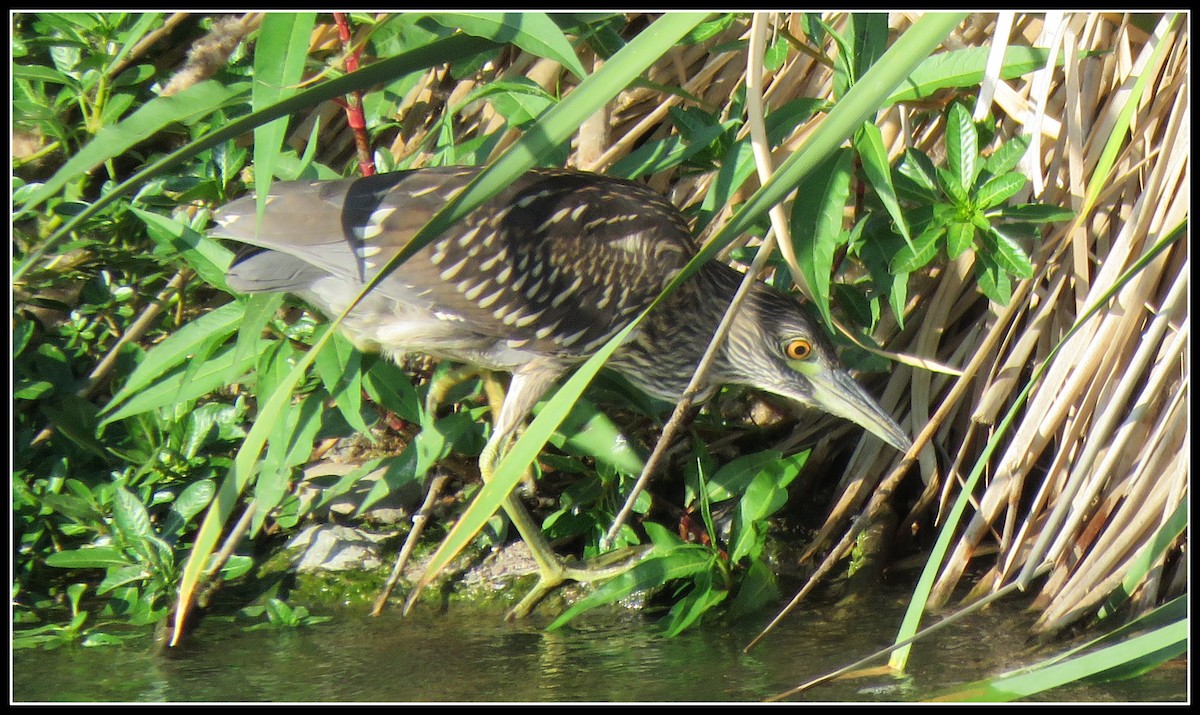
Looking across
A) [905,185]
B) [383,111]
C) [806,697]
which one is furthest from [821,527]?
[383,111]

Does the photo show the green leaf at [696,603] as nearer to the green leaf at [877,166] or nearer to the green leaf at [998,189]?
the green leaf at [877,166]

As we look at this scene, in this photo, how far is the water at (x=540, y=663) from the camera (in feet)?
8.92

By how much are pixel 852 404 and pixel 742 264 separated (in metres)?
0.82

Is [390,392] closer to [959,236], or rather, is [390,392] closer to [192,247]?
[192,247]

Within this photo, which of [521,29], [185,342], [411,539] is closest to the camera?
[521,29]

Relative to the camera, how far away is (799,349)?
3357 mm

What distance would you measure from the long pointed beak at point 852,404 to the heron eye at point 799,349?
0.22 feet

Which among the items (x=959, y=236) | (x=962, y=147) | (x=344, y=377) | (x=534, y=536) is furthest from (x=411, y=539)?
(x=962, y=147)

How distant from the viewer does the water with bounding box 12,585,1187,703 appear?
2719 mm

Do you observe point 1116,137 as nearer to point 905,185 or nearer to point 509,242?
point 905,185

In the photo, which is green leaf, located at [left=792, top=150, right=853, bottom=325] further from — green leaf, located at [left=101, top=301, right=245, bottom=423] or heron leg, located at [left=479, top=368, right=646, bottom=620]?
green leaf, located at [left=101, top=301, right=245, bottom=423]

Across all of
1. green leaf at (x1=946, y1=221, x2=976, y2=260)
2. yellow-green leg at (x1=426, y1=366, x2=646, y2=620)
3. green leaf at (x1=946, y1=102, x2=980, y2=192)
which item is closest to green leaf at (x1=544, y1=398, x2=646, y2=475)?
yellow-green leg at (x1=426, y1=366, x2=646, y2=620)

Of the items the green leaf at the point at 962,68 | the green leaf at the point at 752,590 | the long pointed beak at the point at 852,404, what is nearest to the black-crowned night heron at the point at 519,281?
the long pointed beak at the point at 852,404

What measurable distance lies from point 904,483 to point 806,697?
3.70ft
